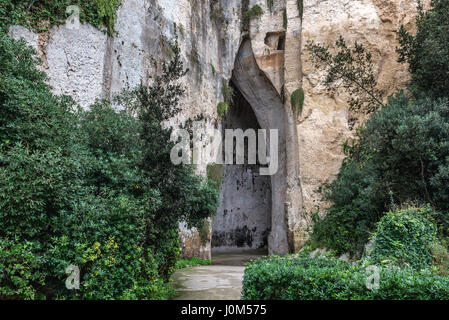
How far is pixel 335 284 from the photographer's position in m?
4.27

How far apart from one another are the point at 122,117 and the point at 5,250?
287cm

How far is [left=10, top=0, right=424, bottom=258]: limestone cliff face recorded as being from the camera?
902 cm

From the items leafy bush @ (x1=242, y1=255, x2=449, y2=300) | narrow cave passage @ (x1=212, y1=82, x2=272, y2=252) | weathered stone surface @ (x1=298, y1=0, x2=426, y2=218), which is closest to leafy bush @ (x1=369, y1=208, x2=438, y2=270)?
leafy bush @ (x1=242, y1=255, x2=449, y2=300)

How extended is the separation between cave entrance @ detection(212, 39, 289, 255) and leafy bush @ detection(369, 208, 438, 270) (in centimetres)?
1021

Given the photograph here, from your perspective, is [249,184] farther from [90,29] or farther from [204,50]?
[90,29]

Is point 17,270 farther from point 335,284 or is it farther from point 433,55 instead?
point 433,55

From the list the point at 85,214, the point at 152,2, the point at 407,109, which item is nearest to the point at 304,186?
the point at 407,109

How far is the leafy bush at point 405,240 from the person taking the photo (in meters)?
5.93

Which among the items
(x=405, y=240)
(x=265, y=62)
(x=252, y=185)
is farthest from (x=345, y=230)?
(x=252, y=185)

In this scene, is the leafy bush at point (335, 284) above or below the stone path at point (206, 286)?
above

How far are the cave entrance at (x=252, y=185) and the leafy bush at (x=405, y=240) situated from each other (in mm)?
10210

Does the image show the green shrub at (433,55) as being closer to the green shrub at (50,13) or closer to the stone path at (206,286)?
the stone path at (206,286)

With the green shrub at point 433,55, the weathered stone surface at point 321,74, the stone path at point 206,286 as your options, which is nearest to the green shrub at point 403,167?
the green shrub at point 433,55

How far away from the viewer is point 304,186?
14508 millimetres
